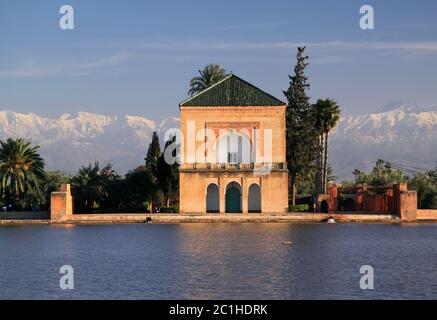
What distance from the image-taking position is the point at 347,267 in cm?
3152

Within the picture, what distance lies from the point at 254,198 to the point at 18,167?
1478 centimetres

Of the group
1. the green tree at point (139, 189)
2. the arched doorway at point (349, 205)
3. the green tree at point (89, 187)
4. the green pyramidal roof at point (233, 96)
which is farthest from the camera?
the arched doorway at point (349, 205)

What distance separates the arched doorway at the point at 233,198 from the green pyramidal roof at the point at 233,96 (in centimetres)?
524

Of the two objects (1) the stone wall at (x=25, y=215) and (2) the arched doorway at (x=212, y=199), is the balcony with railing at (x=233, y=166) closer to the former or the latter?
(2) the arched doorway at (x=212, y=199)

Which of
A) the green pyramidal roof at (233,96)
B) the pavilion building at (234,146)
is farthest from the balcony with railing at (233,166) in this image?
the green pyramidal roof at (233,96)

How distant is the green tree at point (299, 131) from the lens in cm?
6150

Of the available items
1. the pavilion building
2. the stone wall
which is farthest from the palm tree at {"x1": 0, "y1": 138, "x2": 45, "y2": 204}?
the pavilion building

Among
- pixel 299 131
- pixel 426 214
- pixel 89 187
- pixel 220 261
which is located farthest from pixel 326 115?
pixel 220 261

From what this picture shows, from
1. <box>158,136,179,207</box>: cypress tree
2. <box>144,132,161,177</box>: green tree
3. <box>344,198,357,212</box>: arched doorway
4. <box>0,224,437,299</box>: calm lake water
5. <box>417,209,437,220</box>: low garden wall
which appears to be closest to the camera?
<box>0,224,437,299</box>: calm lake water

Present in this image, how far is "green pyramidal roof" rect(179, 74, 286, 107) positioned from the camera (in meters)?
56.2

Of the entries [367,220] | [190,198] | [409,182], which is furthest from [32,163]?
[409,182]

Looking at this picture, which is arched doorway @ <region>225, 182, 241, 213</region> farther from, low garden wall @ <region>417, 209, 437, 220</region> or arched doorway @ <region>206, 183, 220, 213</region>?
low garden wall @ <region>417, 209, 437, 220</region>

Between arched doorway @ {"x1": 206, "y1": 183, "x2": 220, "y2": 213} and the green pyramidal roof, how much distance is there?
535cm
